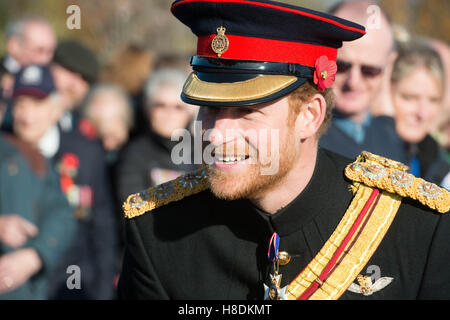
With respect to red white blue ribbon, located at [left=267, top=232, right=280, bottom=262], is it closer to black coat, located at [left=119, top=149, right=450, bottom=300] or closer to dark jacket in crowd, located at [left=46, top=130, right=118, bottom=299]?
black coat, located at [left=119, top=149, right=450, bottom=300]

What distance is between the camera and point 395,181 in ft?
9.84

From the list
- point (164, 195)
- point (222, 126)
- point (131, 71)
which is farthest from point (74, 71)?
point (222, 126)

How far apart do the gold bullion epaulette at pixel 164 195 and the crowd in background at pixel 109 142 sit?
1054 millimetres

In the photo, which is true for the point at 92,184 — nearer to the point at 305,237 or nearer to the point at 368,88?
the point at 368,88

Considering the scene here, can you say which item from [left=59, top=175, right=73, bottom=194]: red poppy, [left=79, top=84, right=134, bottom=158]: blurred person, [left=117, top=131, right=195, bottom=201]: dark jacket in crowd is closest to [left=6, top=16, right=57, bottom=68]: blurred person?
[left=79, top=84, right=134, bottom=158]: blurred person

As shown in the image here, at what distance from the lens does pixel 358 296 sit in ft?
9.46

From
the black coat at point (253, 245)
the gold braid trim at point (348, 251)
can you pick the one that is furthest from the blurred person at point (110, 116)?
the gold braid trim at point (348, 251)

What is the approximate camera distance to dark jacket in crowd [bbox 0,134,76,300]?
15.1ft

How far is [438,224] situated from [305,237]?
58 cm

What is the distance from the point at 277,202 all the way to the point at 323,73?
2.01 ft

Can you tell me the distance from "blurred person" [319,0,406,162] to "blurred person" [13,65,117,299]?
7.58 ft

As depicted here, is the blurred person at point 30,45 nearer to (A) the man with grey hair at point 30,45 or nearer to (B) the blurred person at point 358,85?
(A) the man with grey hair at point 30,45
